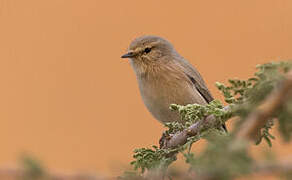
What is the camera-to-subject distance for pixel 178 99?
4.74 m

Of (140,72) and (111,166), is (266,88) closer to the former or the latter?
(111,166)

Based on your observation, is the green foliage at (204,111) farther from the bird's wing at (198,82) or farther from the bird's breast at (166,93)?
the bird's wing at (198,82)

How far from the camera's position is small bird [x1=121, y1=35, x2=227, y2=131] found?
15.7ft

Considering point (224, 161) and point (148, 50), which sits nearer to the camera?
point (224, 161)

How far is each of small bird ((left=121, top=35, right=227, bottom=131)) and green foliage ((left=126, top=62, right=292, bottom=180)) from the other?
2.07 meters

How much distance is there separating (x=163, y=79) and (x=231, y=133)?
3.77 m

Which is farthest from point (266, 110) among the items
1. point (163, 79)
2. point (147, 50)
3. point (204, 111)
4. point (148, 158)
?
point (147, 50)

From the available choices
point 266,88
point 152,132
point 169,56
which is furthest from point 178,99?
point 266,88

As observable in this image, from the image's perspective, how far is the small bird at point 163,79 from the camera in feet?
15.7

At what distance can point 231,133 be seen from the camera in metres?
1.15

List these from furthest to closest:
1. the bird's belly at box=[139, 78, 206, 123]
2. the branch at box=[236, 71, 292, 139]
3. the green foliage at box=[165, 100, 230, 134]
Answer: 1. the bird's belly at box=[139, 78, 206, 123]
2. the green foliage at box=[165, 100, 230, 134]
3. the branch at box=[236, 71, 292, 139]

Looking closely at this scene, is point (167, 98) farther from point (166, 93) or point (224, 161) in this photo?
point (224, 161)

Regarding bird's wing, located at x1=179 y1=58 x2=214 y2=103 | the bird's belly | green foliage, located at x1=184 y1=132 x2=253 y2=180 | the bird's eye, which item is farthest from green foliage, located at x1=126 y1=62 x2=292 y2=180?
the bird's eye

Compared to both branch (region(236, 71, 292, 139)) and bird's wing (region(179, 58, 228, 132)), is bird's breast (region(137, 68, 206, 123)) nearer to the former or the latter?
bird's wing (region(179, 58, 228, 132))
